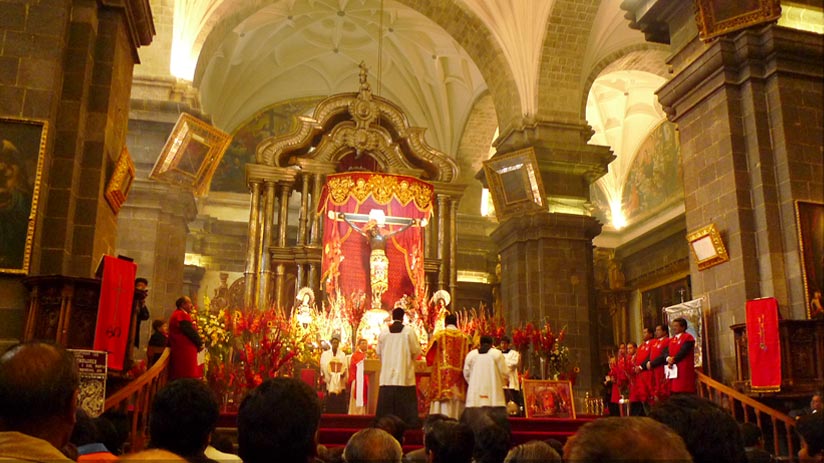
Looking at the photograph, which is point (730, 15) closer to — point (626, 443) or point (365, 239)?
point (365, 239)

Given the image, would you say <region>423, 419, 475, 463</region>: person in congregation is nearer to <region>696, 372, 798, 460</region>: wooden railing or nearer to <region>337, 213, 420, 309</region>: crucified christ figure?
<region>696, 372, 798, 460</region>: wooden railing

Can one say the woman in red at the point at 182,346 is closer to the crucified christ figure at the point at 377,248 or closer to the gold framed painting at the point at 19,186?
the gold framed painting at the point at 19,186

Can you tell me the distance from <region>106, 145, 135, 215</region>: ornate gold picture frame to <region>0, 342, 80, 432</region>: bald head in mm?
6124

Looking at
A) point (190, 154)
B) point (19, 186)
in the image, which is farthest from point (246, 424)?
point (190, 154)

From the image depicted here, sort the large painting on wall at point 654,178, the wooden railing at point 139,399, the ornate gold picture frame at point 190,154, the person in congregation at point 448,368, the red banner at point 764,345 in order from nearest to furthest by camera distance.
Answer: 1. the wooden railing at point 139,399
2. the red banner at point 764,345
3. the person in congregation at point 448,368
4. the ornate gold picture frame at point 190,154
5. the large painting on wall at point 654,178

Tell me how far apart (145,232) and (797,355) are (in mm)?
11584

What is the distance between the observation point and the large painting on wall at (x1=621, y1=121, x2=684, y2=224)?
21.1 meters

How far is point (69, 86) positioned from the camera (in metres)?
7.63

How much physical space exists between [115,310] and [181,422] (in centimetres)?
477

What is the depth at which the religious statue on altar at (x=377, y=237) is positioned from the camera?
14891 millimetres

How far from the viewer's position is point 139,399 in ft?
22.1

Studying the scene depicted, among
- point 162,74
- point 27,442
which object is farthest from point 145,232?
point 27,442

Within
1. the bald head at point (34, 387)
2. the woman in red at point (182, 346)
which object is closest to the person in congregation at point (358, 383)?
the woman in red at point (182, 346)

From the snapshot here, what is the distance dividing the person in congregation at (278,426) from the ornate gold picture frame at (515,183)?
13688mm
